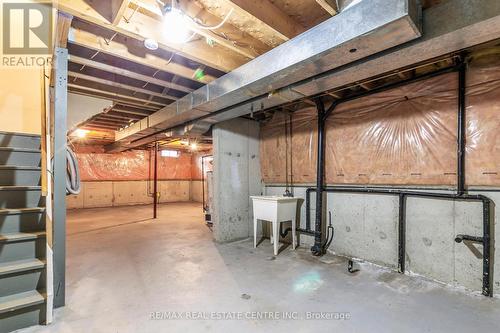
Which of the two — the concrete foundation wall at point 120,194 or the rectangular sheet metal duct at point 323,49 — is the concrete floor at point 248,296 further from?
the concrete foundation wall at point 120,194

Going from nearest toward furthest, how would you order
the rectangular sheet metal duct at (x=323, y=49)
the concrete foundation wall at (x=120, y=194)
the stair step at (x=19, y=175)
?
the rectangular sheet metal duct at (x=323, y=49)
the stair step at (x=19, y=175)
the concrete foundation wall at (x=120, y=194)

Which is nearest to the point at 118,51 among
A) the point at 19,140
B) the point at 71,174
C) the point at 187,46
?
the point at 187,46

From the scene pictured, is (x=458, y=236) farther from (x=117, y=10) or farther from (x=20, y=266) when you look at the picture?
(x=20, y=266)

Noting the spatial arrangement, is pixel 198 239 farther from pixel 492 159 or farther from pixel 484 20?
pixel 484 20

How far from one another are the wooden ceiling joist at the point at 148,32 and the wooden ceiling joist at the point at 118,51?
0.29 meters

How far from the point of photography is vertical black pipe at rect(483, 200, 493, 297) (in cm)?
224

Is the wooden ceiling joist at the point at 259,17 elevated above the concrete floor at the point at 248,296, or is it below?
above

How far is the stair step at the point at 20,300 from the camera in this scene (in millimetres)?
1720

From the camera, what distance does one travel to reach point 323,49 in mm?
1784

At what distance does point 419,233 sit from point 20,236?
12.0 feet

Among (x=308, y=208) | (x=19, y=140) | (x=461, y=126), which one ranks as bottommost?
(x=308, y=208)

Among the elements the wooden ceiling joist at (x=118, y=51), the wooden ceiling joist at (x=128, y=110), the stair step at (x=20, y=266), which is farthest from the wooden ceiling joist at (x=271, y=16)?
the wooden ceiling joist at (x=128, y=110)

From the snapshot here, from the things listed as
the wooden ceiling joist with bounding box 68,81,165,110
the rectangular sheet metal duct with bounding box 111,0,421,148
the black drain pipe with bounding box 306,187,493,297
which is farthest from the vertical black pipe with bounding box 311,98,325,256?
the wooden ceiling joist with bounding box 68,81,165,110

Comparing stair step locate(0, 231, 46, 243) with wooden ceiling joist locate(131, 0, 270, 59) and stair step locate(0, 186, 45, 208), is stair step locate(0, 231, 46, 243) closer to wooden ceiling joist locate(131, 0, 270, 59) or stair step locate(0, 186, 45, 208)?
stair step locate(0, 186, 45, 208)
